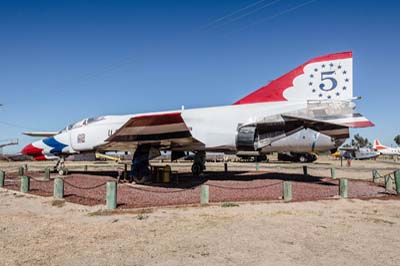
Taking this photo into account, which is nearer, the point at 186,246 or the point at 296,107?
the point at 186,246

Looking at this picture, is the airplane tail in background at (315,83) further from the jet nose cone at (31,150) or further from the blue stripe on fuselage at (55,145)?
the jet nose cone at (31,150)

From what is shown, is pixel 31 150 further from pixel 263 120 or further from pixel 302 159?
pixel 302 159

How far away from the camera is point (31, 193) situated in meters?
11.5

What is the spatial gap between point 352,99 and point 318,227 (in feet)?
24.4

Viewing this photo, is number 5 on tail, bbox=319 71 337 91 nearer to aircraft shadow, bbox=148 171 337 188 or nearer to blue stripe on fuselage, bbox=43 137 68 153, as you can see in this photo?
aircraft shadow, bbox=148 171 337 188

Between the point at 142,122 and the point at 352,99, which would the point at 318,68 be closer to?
the point at 352,99

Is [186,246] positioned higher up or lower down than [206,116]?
lower down

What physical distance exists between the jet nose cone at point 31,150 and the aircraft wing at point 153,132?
511 centimetres

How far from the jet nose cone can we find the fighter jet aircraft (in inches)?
168

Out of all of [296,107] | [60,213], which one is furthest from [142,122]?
[296,107]

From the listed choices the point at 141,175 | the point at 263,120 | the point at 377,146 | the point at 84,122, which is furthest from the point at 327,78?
the point at 377,146

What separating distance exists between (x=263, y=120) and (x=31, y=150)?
43.7 feet

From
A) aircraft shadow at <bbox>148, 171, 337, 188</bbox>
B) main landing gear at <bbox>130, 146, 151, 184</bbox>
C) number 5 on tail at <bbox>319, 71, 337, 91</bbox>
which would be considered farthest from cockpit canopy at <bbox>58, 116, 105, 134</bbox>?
number 5 on tail at <bbox>319, 71, 337, 91</bbox>

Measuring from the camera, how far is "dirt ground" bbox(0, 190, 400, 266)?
451 cm
